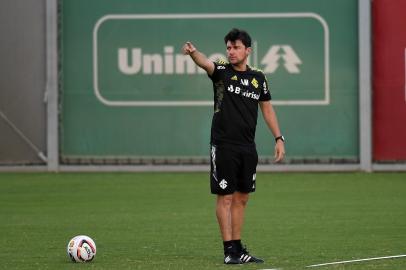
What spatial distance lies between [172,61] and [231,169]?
11200 millimetres

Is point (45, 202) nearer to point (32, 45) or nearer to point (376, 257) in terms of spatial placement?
point (32, 45)

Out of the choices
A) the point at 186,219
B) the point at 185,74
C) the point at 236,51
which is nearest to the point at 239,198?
the point at 236,51

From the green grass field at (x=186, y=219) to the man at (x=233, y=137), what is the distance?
0.38 m

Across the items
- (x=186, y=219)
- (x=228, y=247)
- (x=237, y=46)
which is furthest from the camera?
(x=186, y=219)

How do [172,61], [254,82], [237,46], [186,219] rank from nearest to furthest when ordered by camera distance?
[237,46], [254,82], [186,219], [172,61]

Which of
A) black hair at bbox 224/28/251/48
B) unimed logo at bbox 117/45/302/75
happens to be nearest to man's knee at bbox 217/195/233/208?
black hair at bbox 224/28/251/48

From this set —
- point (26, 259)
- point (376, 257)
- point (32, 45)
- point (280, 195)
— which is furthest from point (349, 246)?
point (32, 45)

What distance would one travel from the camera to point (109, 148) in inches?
840

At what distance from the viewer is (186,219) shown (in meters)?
14.2

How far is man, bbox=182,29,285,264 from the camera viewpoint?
9969 mm

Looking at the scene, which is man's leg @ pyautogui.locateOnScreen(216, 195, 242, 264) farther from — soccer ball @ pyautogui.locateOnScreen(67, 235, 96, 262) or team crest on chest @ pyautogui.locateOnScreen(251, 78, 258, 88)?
soccer ball @ pyautogui.locateOnScreen(67, 235, 96, 262)

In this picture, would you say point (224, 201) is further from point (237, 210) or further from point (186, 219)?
point (186, 219)

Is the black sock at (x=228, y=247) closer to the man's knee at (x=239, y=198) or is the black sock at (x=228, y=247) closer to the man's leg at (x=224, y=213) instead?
the man's leg at (x=224, y=213)

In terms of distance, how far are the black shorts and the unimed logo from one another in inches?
430
